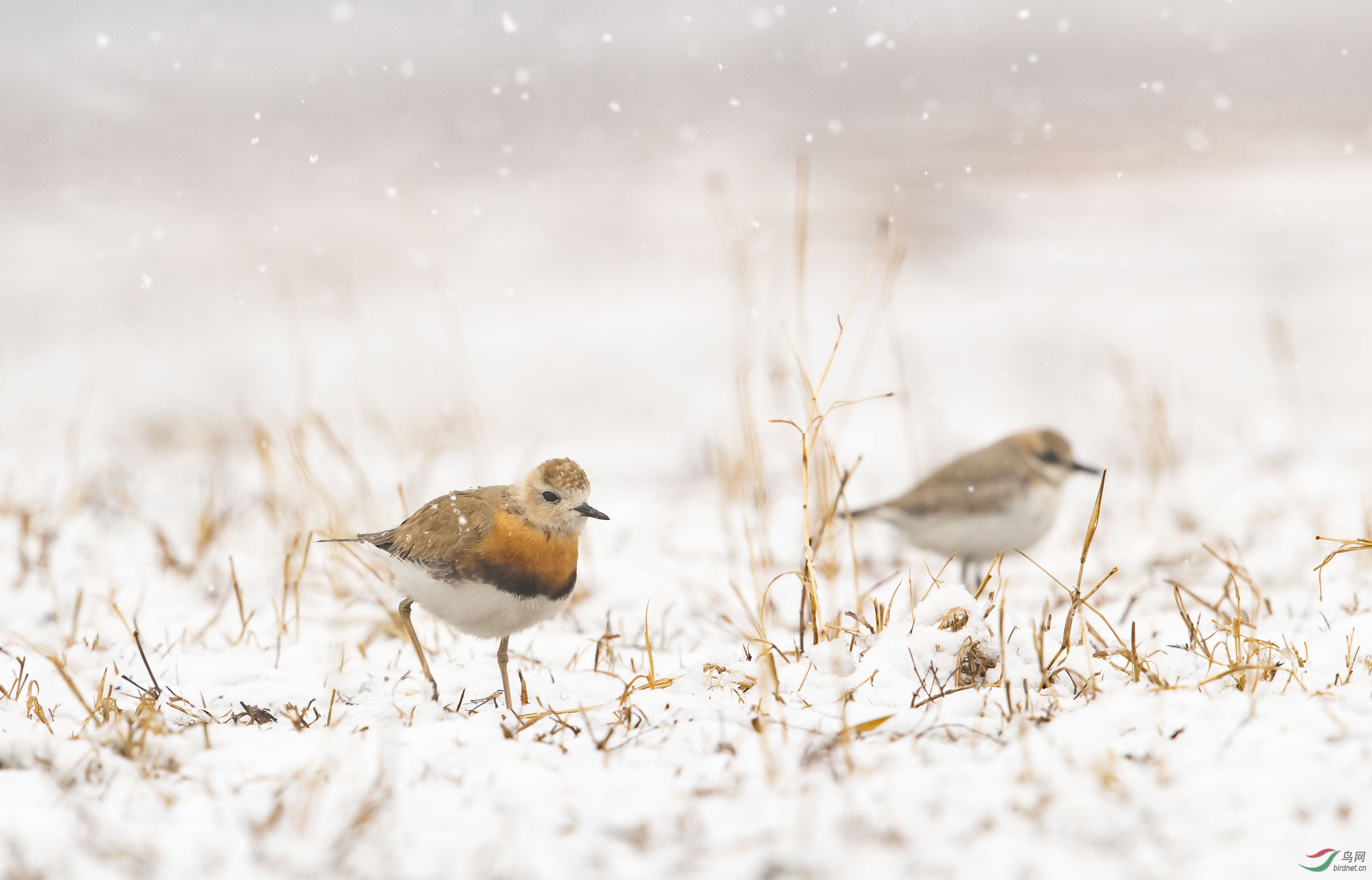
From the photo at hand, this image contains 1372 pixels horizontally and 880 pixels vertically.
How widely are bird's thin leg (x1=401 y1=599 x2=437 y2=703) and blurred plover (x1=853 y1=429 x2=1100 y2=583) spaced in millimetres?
3041

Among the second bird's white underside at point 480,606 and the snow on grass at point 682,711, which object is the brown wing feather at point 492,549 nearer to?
the second bird's white underside at point 480,606

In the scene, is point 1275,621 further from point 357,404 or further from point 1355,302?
point 1355,302

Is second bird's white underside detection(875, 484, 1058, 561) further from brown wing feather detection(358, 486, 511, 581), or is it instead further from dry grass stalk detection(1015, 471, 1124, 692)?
brown wing feather detection(358, 486, 511, 581)

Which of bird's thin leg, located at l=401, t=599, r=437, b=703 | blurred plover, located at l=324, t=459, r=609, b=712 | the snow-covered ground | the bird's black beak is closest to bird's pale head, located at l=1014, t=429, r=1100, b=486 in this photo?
the snow-covered ground

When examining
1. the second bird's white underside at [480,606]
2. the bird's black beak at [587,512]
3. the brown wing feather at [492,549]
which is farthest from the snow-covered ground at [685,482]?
the bird's black beak at [587,512]

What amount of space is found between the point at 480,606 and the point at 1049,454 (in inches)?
168

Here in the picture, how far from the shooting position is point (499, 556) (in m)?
3.60

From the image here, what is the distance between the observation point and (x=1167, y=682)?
10.2 feet

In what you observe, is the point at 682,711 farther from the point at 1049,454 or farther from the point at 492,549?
the point at 1049,454

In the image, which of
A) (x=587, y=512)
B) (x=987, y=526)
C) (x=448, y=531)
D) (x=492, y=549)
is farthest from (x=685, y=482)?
(x=492, y=549)

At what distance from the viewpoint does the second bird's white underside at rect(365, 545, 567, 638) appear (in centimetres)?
353

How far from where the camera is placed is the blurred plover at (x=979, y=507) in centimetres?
600

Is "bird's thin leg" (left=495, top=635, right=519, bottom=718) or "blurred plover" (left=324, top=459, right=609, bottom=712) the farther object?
"blurred plover" (left=324, top=459, right=609, bottom=712)

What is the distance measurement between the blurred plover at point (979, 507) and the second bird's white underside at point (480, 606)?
2946 mm
